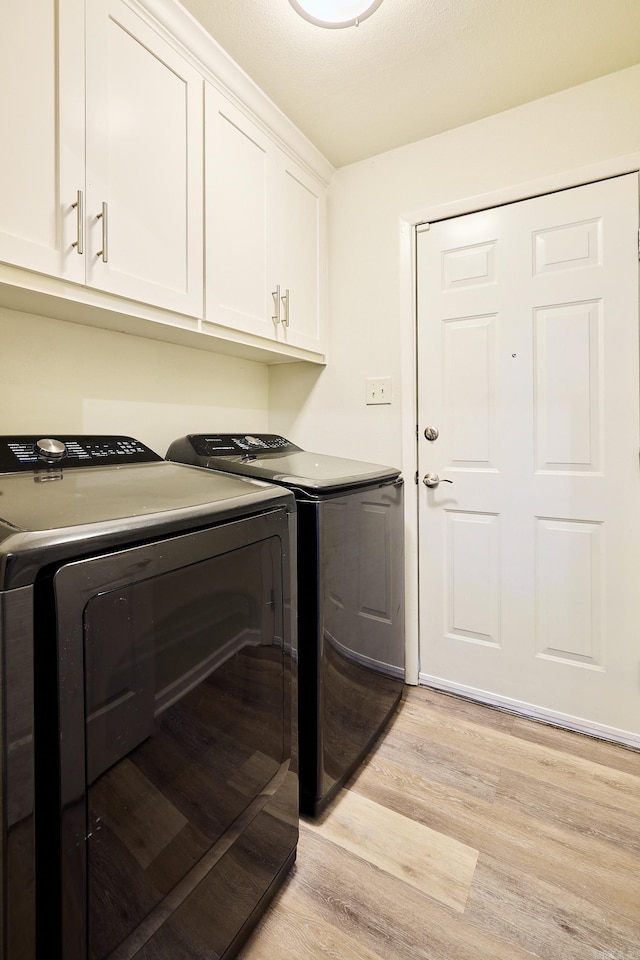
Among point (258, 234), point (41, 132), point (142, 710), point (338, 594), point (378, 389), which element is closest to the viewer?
point (142, 710)

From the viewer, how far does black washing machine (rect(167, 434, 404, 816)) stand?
1.32 meters

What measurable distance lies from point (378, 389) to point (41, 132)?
1474mm

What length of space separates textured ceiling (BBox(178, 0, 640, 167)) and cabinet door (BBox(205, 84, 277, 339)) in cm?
20

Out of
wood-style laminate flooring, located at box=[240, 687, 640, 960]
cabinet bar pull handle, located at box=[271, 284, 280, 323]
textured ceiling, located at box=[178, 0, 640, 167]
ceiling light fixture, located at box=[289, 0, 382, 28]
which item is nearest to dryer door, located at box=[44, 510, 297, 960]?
wood-style laminate flooring, located at box=[240, 687, 640, 960]

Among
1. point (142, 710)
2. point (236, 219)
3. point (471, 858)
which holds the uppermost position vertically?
point (236, 219)

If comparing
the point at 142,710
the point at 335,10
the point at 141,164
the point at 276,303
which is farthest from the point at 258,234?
the point at 142,710

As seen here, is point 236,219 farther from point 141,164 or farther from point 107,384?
point 107,384

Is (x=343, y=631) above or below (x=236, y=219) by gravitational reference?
below

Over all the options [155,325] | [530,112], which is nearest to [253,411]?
[155,325]

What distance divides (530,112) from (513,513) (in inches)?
62.2

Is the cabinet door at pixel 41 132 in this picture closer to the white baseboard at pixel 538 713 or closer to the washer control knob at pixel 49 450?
the washer control knob at pixel 49 450

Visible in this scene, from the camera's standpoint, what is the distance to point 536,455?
1.83 m

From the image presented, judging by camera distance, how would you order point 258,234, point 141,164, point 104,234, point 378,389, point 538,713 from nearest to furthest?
point 104,234
point 141,164
point 258,234
point 538,713
point 378,389

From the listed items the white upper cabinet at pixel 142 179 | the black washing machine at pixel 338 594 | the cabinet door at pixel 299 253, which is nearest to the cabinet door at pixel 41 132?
the white upper cabinet at pixel 142 179
